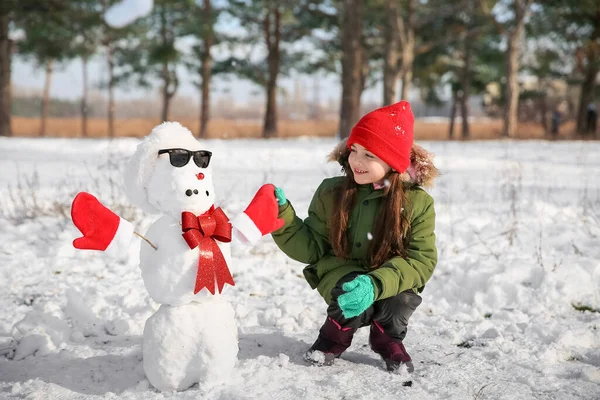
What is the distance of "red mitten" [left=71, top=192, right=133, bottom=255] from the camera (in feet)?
6.78

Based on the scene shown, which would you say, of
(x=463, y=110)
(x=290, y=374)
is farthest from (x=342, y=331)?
(x=463, y=110)

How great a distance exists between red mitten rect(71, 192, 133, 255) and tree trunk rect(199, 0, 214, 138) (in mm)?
15305

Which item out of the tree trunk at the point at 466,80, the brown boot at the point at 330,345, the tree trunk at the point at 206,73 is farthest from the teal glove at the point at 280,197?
the tree trunk at the point at 466,80

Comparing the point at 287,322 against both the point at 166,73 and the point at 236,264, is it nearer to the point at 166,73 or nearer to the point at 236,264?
the point at 236,264

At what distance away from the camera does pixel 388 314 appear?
2545mm

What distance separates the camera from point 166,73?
21.8 metres

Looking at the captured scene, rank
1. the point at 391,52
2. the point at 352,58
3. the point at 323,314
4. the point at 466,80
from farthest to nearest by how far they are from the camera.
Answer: the point at 466,80 < the point at 391,52 < the point at 352,58 < the point at 323,314

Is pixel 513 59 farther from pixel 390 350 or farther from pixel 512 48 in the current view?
pixel 390 350

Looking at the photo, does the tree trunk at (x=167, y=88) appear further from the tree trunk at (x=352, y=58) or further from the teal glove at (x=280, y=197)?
the teal glove at (x=280, y=197)

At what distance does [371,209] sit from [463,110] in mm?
22352

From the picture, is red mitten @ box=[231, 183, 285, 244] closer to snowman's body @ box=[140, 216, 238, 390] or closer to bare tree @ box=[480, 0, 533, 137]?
snowman's body @ box=[140, 216, 238, 390]

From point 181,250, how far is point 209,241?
0.39 feet

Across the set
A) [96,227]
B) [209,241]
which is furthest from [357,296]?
[96,227]

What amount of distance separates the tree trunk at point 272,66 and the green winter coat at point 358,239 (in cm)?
1697
